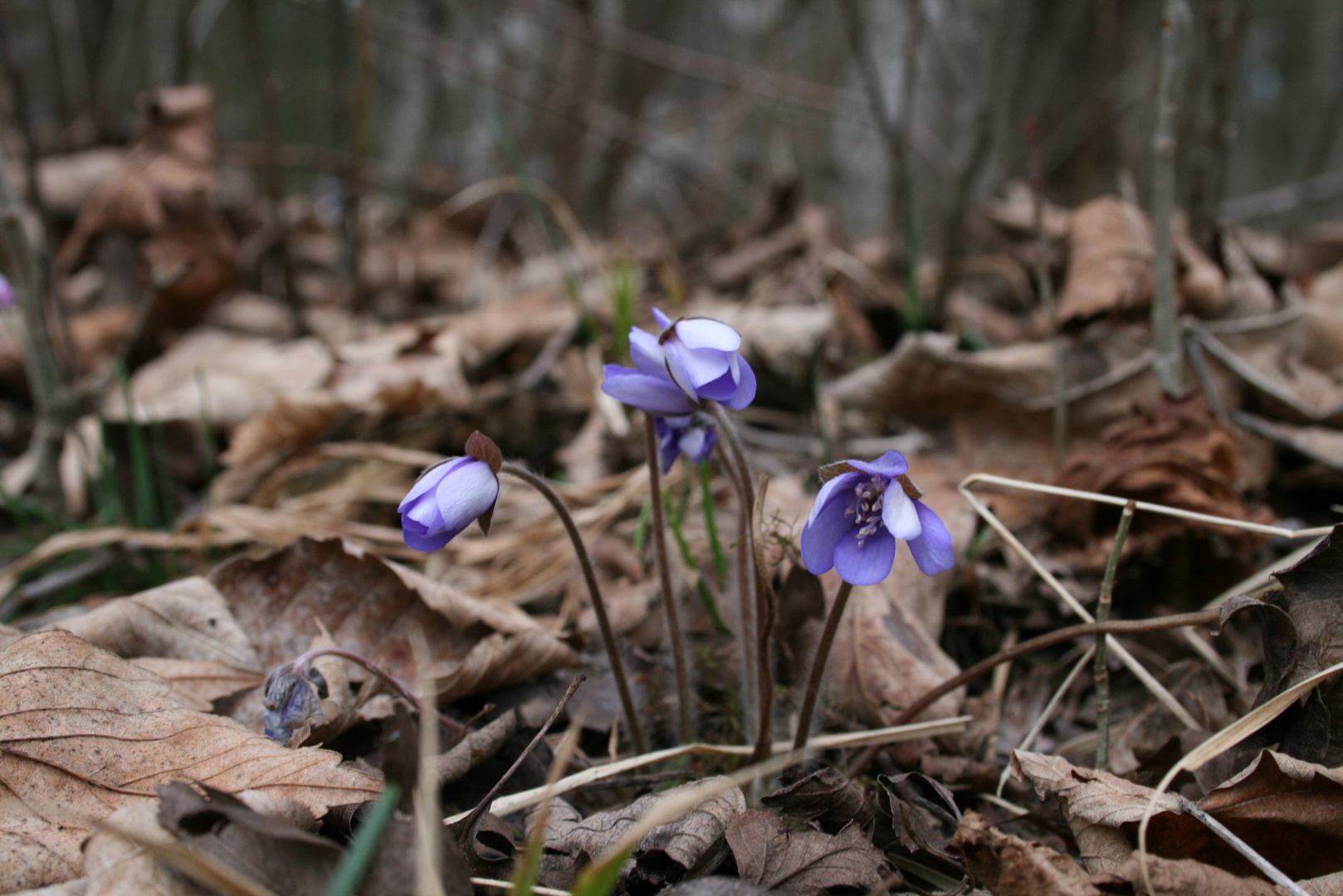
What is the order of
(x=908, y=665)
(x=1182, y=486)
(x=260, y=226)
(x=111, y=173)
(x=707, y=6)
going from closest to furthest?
(x=908, y=665), (x=1182, y=486), (x=111, y=173), (x=260, y=226), (x=707, y=6)

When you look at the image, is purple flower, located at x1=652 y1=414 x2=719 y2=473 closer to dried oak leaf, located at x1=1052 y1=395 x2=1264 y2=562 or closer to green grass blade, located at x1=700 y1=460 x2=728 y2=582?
green grass blade, located at x1=700 y1=460 x2=728 y2=582

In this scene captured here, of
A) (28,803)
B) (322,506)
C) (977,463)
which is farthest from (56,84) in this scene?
(977,463)

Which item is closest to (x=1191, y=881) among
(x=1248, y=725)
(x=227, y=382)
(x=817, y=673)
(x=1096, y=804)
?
(x=1096, y=804)

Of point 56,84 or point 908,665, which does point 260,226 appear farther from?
point 908,665

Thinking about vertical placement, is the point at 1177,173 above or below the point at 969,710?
above

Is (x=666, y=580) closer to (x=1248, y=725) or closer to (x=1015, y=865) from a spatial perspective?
(x=1015, y=865)

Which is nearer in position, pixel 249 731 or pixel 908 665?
pixel 249 731
